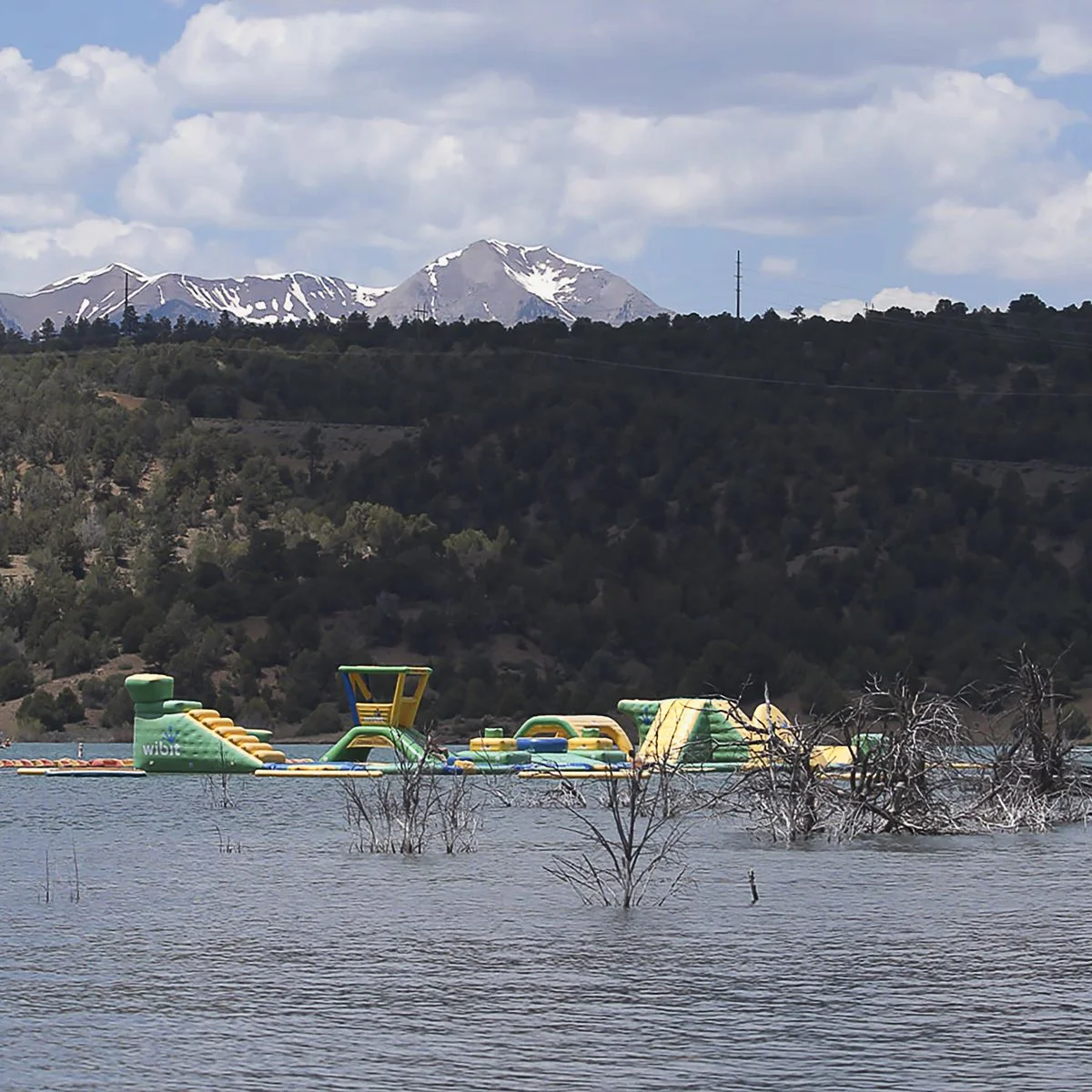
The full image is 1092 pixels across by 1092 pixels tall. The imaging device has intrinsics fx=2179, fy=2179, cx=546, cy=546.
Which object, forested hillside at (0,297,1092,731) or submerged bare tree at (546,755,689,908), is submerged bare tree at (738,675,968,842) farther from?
forested hillside at (0,297,1092,731)

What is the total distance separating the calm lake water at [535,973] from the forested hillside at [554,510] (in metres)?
46.2

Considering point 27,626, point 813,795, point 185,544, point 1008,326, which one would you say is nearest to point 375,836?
point 813,795

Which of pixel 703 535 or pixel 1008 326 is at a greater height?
pixel 1008 326

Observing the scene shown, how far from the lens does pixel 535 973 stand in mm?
21609

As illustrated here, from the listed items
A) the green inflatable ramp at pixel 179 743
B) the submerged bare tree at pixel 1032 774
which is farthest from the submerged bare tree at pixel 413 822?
the green inflatable ramp at pixel 179 743

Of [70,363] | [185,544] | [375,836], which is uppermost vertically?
[70,363]

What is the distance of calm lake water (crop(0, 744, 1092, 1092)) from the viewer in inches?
674

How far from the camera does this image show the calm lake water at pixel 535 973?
Result: 17125mm

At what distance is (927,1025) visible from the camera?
18.8m

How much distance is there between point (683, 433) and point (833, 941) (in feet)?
267

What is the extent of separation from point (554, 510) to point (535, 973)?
7880 cm

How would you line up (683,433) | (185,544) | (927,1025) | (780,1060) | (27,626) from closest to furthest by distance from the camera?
(780,1060)
(927,1025)
(27,626)
(185,544)
(683,433)

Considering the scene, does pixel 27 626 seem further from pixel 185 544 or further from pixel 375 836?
pixel 375 836

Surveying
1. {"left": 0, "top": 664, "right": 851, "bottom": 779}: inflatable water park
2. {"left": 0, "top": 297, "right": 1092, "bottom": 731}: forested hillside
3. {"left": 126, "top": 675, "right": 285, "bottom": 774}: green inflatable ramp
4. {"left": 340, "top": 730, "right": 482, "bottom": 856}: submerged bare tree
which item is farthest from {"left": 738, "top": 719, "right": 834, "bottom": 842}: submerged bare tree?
{"left": 0, "top": 297, "right": 1092, "bottom": 731}: forested hillside
